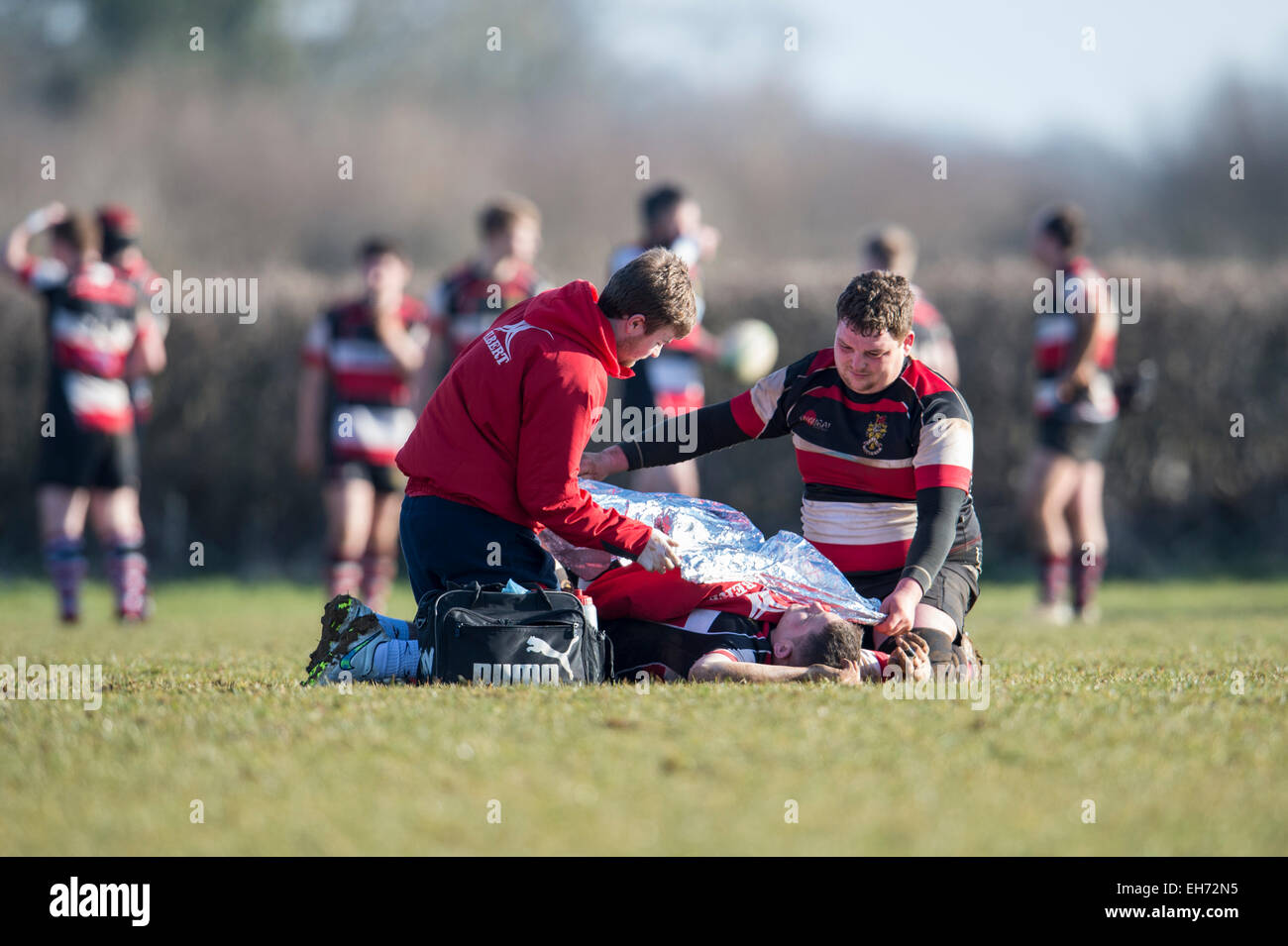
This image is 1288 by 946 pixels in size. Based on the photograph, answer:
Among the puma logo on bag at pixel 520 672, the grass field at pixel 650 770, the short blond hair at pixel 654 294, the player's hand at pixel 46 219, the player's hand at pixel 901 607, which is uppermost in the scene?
the player's hand at pixel 46 219

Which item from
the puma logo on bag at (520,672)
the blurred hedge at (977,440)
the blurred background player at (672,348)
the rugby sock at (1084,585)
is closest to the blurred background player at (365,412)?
the blurred background player at (672,348)

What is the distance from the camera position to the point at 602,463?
568 cm

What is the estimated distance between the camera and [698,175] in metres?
44.8

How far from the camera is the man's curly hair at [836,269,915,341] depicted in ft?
16.7

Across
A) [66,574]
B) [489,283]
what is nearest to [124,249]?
[66,574]

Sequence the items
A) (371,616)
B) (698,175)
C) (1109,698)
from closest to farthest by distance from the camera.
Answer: (1109,698)
(371,616)
(698,175)

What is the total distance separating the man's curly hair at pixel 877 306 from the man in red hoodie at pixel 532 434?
1.96 feet

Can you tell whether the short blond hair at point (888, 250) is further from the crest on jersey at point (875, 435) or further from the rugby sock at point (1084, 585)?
the crest on jersey at point (875, 435)

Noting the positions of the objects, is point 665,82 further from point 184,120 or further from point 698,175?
point 184,120

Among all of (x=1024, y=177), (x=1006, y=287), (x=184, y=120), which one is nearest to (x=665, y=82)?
(x=1024, y=177)

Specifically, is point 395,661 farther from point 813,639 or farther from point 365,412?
point 365,412

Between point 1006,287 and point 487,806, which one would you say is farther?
point 1006,287

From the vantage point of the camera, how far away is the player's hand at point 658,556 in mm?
4977

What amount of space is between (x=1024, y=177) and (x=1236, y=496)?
33821 mm
